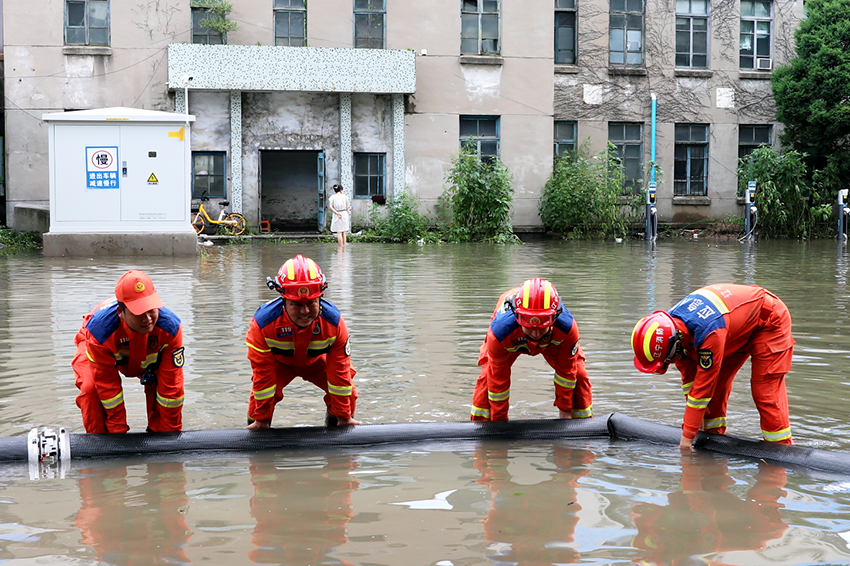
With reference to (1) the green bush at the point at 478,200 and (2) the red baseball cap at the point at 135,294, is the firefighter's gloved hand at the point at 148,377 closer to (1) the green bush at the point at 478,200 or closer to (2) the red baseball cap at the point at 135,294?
(2) the red baseball cap at the point at 135,294

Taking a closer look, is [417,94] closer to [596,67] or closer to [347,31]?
[347,31]

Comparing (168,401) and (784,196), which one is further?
(784,196)

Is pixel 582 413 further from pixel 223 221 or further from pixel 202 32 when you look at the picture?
pixel 202 32

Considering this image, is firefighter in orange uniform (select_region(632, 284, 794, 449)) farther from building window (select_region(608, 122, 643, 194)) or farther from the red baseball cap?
building window (select_region(608, 122, 643, 194))

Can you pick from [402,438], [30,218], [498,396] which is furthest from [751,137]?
[402,438]

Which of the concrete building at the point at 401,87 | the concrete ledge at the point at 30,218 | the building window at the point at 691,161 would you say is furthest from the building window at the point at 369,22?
the building window at the point at 691,161

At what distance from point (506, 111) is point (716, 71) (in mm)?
7378

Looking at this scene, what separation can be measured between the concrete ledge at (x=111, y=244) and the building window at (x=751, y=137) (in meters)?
18.6

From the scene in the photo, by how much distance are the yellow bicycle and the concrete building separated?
0.70 m

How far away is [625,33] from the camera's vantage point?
28344 mm

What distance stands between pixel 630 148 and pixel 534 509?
25234 mm

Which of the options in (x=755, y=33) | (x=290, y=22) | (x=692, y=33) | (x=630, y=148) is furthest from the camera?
(x=755, y=33)

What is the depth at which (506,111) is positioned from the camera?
26734mm

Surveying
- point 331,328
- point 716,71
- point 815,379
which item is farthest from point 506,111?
point 331,328
